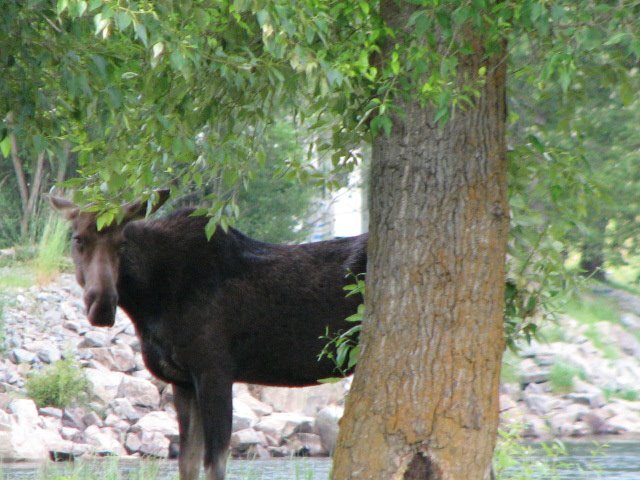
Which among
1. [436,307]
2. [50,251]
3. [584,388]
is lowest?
[584,388]

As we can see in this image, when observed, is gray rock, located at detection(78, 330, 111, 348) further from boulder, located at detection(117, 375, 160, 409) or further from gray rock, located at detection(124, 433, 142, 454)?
gray rock, located at detection(124, 433, 142, 454)

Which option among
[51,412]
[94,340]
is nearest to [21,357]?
[94,340]

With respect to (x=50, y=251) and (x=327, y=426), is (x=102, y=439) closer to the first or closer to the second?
(x=327, y=426)

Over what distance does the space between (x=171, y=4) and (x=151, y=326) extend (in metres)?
3.95

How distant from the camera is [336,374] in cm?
889

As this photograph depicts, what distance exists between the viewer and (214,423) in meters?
7.58

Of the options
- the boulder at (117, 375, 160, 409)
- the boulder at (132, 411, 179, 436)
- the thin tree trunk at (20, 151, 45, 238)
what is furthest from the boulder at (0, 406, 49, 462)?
the thin tree trunk at (20, 151, 45, 238)

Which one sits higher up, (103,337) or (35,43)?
(35,43)

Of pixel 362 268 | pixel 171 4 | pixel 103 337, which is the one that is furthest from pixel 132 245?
pixel 103 337

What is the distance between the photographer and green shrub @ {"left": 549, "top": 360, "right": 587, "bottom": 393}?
61.6 ft

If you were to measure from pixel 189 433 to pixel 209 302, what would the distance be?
0.91m

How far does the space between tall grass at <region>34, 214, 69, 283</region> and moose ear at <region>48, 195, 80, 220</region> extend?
10216mm

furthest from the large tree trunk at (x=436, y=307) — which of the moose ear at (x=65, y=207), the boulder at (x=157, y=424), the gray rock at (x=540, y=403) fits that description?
the gray rock at (x=540, y=403)

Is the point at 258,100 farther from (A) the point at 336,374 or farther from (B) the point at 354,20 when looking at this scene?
(A) the point at 336,374
